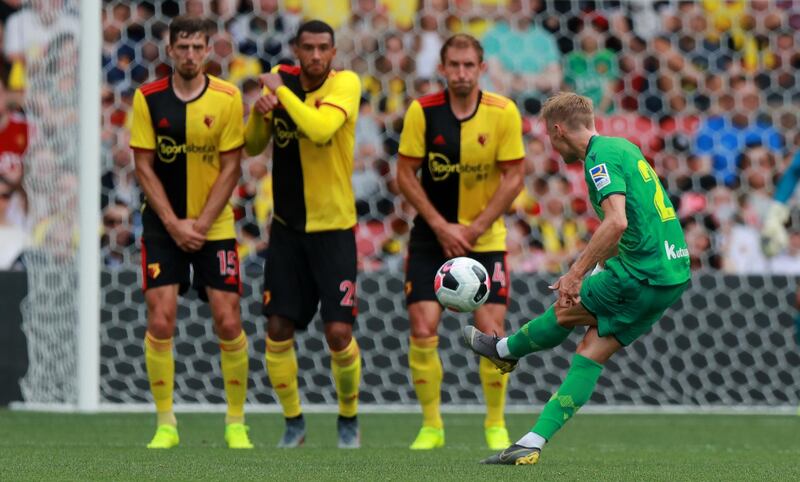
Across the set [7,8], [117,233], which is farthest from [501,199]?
[7,8]

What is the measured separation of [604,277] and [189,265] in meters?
2.52

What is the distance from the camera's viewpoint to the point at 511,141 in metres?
7.65

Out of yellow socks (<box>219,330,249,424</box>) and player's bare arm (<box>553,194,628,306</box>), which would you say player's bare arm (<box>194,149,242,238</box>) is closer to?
yellow socks (<box>219,330,249,424</box>)

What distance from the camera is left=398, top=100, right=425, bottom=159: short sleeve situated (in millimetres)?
7645

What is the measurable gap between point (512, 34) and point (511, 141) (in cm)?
472

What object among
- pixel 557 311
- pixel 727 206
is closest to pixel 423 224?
pixel 557 311

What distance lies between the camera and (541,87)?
12.1 metres

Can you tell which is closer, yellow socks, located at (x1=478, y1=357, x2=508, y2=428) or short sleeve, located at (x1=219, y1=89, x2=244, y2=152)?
short sleeve, located at (x1=219, y1=89, x2=244, y2=152)

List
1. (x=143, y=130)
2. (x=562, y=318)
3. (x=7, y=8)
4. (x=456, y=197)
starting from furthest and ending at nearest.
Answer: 1. (x=7, y=8)
2. (x=456, y=197)
3. (x=143, y=130)
4. (x=562, y=318)

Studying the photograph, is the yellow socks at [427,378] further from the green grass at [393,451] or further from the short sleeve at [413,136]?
the short sleeve at [413,136]

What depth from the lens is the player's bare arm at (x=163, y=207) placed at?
725 centimetres

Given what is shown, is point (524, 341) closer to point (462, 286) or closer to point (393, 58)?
point (462, 286)

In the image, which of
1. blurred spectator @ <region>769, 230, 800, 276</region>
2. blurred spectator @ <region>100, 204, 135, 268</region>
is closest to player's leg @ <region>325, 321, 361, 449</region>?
blurred spectator @ <region>100, 204, 135, 268</region>

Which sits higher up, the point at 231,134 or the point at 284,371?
the point at 231,134
